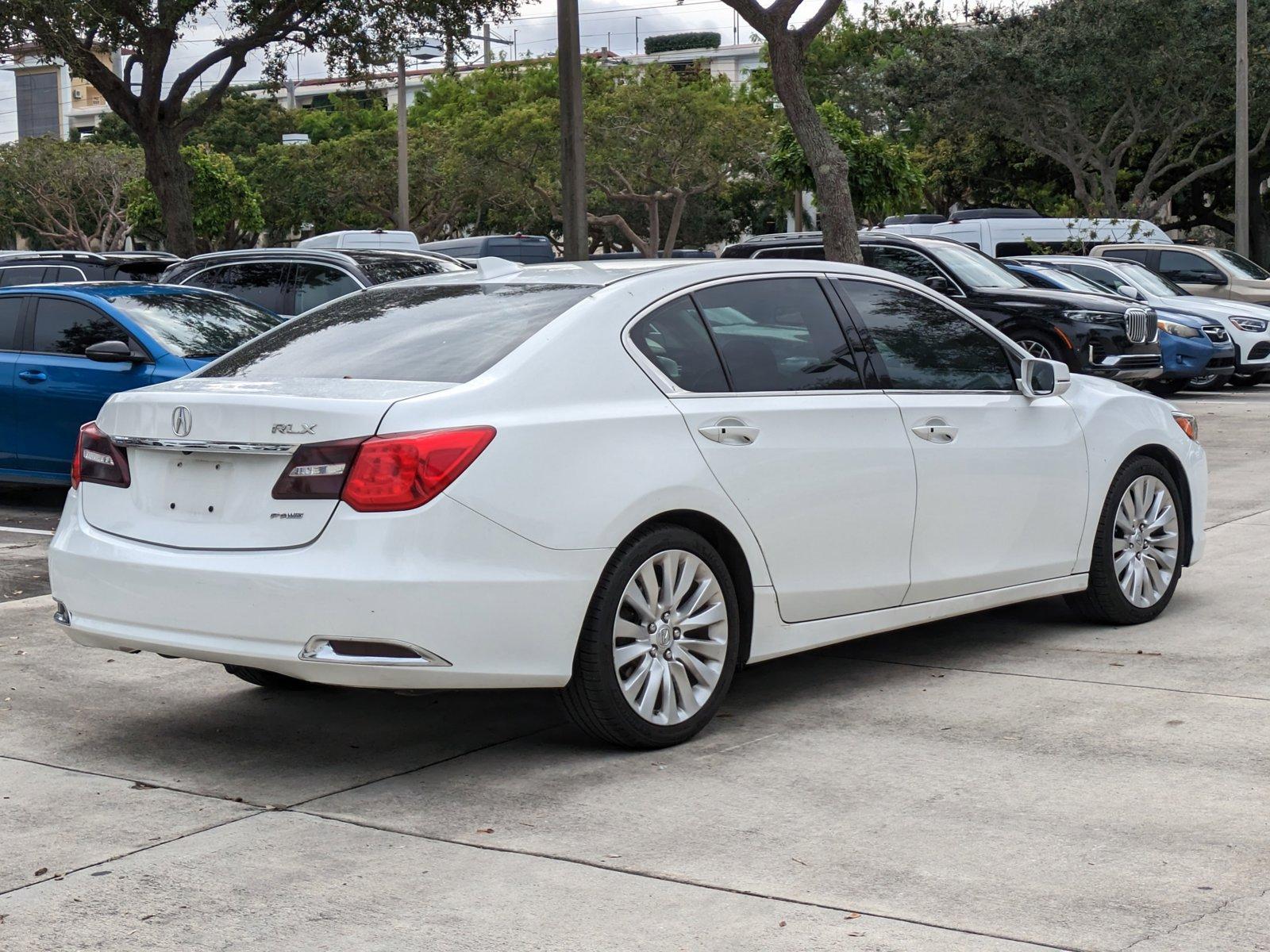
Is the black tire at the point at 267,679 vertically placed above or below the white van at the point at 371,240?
below

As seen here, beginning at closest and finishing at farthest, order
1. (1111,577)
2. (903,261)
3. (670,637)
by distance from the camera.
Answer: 1. (670,637)
2. (1111,577)
3. (903,261)

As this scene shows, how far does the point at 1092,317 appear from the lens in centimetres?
1712

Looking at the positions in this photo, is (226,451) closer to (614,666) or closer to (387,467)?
(387,467)

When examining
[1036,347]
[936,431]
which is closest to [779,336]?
[936,431]

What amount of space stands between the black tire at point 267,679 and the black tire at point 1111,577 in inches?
127

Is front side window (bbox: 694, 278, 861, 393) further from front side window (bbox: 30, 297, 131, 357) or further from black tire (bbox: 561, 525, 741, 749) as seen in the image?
front side window (bbox: 30, 297, 131, 357)

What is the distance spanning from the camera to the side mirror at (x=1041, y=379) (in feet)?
22.1

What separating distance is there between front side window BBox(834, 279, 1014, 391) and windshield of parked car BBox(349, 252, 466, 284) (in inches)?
350

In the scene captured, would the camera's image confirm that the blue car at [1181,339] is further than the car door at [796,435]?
Yes

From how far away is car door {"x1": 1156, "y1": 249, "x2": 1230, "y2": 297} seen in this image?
24234mm

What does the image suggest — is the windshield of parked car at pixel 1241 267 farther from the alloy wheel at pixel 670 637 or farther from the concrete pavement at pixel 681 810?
the alloy wheel at pixel 670 637

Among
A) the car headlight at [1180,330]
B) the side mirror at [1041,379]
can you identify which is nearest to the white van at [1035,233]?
the car headlight at [1180,330]

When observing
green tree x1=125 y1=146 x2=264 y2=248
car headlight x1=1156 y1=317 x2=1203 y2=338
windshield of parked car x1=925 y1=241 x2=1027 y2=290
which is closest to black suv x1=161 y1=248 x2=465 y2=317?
windshield of parked car x1=925 y1=241 x2=1027 y2=290

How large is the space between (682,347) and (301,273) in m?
10.2
